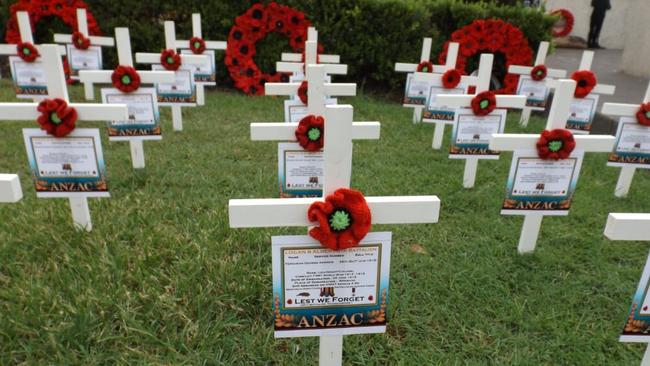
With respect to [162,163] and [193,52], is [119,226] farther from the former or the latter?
[193,52]

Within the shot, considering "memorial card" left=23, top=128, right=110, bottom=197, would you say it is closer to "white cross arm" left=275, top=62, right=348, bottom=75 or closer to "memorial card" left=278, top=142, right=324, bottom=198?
"memorial card" left=278, top=142, right=324, bottom=198

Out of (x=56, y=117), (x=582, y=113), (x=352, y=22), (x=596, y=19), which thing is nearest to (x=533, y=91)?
(x=582, y=113)

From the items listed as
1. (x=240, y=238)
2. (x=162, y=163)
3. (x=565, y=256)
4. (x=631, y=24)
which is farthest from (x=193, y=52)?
(x=631, y=24)

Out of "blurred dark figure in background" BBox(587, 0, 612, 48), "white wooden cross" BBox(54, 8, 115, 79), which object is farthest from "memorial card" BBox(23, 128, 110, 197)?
"blurred dark figure in background" BBox(587, 0, 612, 48)

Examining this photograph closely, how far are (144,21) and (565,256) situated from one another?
289 inches

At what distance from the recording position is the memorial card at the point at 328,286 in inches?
55.6

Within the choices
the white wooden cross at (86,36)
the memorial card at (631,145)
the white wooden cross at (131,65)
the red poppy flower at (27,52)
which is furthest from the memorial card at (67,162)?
the white wooden cross at (86,36)

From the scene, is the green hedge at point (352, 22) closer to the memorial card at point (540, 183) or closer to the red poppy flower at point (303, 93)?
the red poppy flower at point (303, 93)

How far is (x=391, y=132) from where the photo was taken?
5.57 m

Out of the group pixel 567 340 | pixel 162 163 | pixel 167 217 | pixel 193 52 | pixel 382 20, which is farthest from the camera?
pixel 382 20

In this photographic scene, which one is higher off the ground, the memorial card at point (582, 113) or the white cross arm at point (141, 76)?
the white cross arm at point (141, 76)

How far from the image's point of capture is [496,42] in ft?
24.3

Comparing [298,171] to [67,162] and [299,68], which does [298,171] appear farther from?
[299,68]

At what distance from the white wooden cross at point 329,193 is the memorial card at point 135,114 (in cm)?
238
